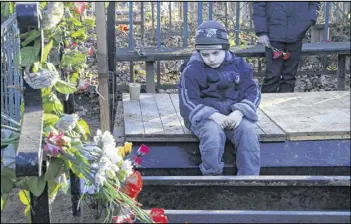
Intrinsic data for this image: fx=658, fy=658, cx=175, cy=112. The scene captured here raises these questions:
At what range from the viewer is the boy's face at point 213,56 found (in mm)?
4332

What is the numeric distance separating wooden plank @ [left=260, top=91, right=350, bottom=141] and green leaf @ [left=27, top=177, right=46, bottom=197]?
8.08 feet

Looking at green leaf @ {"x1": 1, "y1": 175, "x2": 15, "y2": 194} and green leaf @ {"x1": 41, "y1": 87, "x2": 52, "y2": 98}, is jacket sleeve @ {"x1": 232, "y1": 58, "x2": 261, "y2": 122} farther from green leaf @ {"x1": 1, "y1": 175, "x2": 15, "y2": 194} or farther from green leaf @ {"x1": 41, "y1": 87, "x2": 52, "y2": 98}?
green leaf @ {"x1": 1, "y1": 175, "x2": 15, "y2": 194}

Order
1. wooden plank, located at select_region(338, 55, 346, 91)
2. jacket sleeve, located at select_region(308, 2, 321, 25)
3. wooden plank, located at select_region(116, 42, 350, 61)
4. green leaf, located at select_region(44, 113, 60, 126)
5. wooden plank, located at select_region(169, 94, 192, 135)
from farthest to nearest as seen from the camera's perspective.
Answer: wooden plank, located at select_region(338, 55, 346, 91) → wooden plank, located at select_region(116, 42, 350, 61) → jacket sleeve, located at select_region(308, 2, 321, 25) → wooden plank, located at select_region(169, 94, 192, 135) → green leaf, located at select_region(44, 113, 60, 126)

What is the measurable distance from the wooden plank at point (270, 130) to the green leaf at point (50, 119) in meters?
2.18

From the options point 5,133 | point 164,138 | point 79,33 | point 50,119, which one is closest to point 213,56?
point 164,138

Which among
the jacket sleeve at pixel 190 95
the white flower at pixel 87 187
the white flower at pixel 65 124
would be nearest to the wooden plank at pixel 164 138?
the jacket sleeve at pixel 190 95

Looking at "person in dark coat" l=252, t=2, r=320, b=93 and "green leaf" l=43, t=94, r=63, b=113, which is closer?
"green leaf" l=43, t=94, r=63, b=113

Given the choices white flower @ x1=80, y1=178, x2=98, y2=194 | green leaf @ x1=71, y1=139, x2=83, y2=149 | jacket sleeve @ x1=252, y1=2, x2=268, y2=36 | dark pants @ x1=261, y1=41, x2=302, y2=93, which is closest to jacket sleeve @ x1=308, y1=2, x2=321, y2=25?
dark pants @ x1=261, y1=41, x2=302, y2=93

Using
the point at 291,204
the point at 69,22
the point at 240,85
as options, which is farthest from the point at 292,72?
the point at 69,22

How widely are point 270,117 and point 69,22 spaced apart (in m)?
2.12

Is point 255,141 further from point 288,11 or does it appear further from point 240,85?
point 288,11

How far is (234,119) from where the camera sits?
4.28 m

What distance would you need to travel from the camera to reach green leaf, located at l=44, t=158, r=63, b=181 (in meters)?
2.32

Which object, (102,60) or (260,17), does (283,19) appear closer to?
(260,17)
